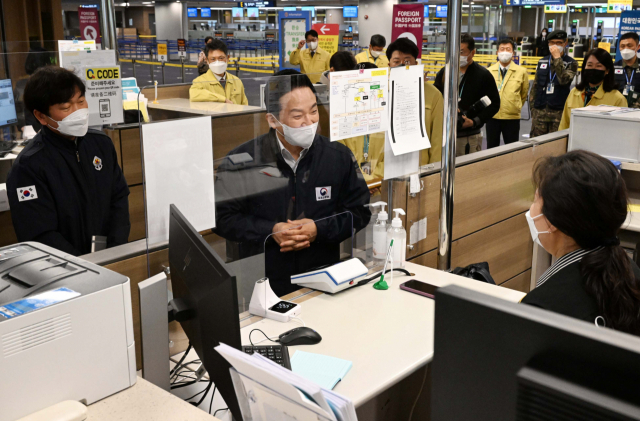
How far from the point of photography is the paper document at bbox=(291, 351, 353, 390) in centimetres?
170

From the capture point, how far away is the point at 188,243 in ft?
5.12

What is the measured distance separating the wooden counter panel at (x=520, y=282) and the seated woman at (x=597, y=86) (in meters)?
1.45

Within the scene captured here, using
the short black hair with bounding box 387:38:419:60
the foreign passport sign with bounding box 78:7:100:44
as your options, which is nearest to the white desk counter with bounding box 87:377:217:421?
the short black hair with bounding box 387:38:419:60

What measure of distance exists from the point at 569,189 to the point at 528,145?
2.32 meters

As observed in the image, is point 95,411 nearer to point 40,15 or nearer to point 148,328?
point 148,328

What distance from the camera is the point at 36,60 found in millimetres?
5434

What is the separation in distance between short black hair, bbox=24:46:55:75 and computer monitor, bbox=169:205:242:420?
4.37 meters

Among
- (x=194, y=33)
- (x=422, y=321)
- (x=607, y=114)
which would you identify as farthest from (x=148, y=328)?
(x=194, y=33)

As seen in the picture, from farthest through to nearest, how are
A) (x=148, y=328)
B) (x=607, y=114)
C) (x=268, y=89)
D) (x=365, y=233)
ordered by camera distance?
(x=607, y=114) < (x=365, y=233) < (x=268, y=89) < (x=148, y=328)

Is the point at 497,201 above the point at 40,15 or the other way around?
the other way around

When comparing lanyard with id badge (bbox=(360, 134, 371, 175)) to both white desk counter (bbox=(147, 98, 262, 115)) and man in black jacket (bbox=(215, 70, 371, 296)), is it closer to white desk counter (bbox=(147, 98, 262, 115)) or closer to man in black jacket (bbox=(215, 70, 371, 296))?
man in black jacket (bbox=(215, 70, 371, 296))

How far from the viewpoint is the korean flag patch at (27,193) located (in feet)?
7.85

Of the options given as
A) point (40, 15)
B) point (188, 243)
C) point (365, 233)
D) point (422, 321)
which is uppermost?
point (40, 15)

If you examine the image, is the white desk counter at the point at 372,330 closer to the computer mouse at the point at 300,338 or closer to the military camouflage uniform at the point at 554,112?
the computer mouse at the point at 300,338
